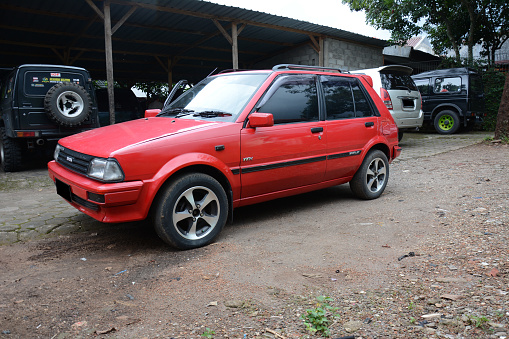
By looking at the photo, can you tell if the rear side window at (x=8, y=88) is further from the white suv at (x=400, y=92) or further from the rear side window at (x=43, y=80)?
the white suv at (x=400, y=92)

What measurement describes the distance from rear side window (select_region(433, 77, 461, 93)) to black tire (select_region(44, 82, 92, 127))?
11407mm

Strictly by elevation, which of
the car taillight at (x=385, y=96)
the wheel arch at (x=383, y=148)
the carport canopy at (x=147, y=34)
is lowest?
the wheel arch at (x=383, y=148)

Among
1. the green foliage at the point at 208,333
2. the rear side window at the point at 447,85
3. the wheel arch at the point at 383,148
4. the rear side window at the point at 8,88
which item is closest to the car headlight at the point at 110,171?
the green foliage at the point at 208,333

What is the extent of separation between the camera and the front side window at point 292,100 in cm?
422

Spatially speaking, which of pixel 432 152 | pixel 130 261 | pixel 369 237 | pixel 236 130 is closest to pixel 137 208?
pixel 130 261

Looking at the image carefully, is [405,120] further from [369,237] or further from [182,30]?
[182,30]

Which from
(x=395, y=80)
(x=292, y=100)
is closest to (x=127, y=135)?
(x=292, y=100)

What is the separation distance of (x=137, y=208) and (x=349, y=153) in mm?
2723

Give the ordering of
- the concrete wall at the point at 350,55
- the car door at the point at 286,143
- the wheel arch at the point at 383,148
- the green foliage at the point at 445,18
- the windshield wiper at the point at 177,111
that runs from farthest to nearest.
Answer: the green foliage at the point at 445,18 → the concrete wall at the point at 350,55 → the wheel arch at the point at 383,148 → the windshield wiper at the point at 177,111 → the car door at the point at 286,143

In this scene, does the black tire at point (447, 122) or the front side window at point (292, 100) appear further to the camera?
the black tire at point (447, 122)

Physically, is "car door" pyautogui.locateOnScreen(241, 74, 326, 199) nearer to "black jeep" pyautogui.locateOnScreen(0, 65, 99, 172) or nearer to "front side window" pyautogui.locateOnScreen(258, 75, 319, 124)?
"front side window" pyautogui.locateOnScreen(258, 75, 319, 124)

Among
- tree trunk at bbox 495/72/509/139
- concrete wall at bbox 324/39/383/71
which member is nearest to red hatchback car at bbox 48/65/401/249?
tree trunk at bbox 495/72/509/139

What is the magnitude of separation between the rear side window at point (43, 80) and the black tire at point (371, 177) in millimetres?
5920

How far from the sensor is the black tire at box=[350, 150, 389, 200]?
203 inches
